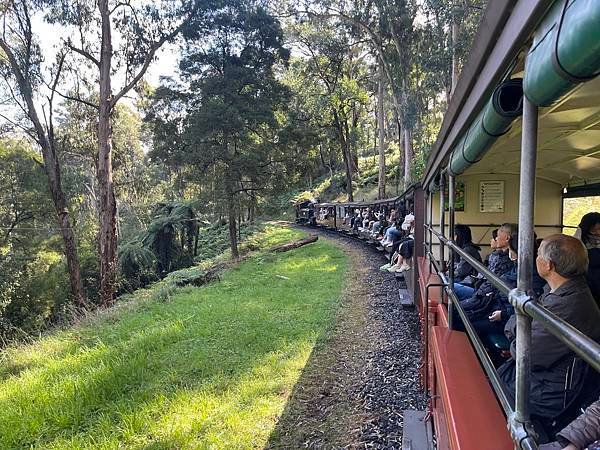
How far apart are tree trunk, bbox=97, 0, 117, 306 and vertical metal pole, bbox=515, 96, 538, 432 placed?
44.6 ft

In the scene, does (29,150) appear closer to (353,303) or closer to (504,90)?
(353,303)

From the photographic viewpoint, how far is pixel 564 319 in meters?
1.88

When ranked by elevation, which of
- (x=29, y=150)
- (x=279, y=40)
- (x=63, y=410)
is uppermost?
(x=279, y=40)

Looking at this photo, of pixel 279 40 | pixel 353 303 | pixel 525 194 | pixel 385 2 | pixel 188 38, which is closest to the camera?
pixel 525 194

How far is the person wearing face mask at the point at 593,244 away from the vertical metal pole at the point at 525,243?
6.34ft

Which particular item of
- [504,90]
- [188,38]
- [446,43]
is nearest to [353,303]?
[504,90]

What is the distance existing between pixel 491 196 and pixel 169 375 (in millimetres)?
4739

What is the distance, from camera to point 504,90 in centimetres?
135

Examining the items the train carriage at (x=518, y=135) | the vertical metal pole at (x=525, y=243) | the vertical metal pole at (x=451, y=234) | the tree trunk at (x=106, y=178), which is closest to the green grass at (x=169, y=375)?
the vertical metal pole at (x=451, y=234)

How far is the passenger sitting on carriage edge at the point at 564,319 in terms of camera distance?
5.98 ft

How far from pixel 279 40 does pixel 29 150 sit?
11853 millimetres

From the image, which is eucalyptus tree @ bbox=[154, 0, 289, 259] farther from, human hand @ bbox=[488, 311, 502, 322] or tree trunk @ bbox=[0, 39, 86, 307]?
human hand @ bbox=[488, 311, 502, 322]

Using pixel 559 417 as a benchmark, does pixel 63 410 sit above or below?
below

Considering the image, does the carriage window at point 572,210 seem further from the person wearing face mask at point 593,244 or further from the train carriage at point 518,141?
the person wearing face mask at point 593,244
